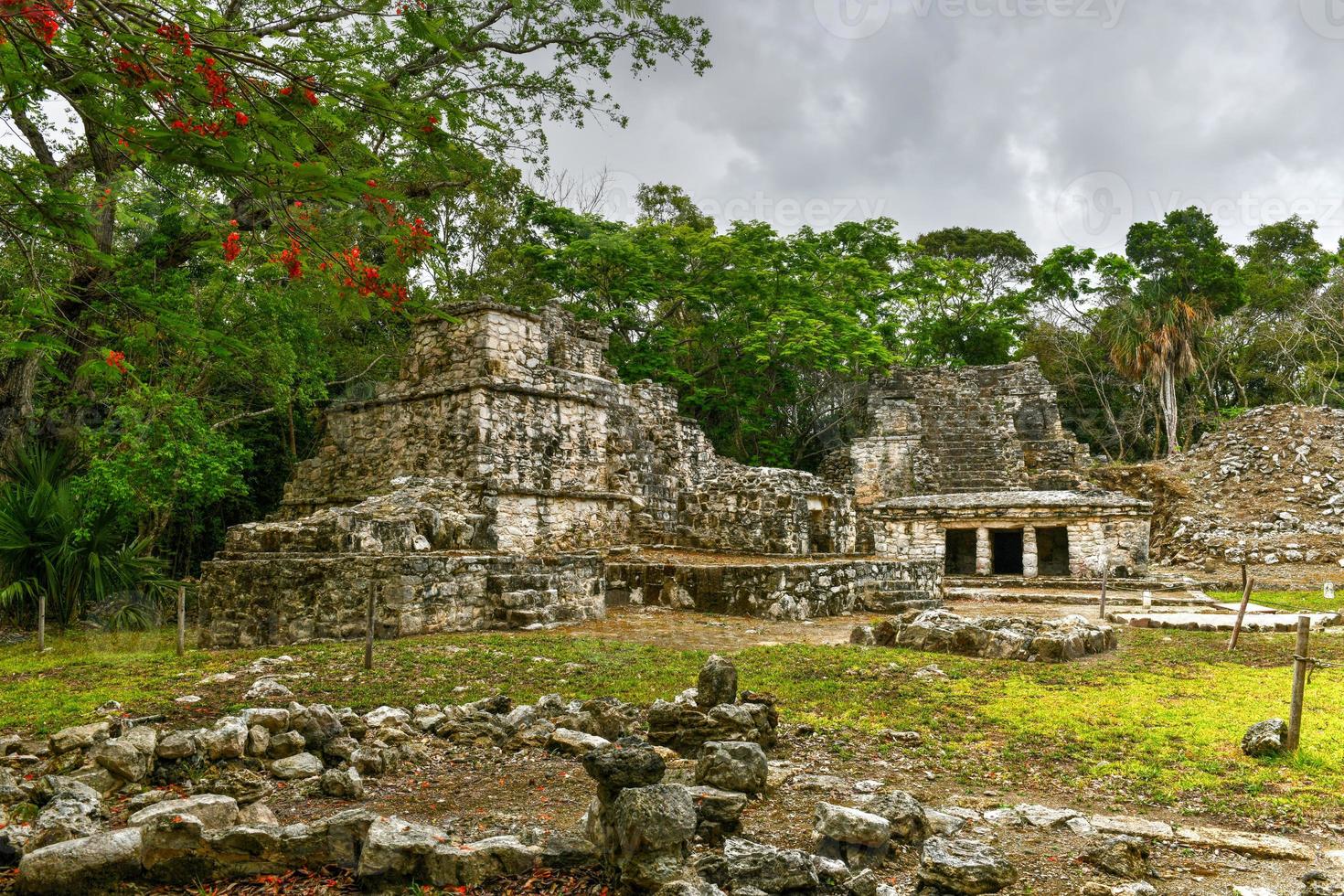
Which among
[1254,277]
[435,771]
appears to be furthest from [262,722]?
[1254,277]

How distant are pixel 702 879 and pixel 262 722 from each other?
2.60 metres

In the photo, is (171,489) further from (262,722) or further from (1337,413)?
(1337,413)

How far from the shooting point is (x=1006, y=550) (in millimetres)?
19750

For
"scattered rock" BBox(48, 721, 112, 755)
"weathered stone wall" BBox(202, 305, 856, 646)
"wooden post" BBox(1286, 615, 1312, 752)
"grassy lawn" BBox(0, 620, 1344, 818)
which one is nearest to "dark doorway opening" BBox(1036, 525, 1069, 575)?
"weathered stone wall" BBox(202, 305, 856, 646)

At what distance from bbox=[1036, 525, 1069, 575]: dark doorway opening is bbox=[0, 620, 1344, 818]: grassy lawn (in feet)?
32.6

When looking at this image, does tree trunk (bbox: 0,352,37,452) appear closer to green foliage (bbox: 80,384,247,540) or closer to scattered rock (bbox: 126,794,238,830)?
green foliage (bbox: 80,384,247,540)

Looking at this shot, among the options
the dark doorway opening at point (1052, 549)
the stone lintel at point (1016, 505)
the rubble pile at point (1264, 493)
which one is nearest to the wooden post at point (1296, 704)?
the stone lintel at point (1016, 505)

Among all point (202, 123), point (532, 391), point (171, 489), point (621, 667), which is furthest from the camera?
point (532, 391)

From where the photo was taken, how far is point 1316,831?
3314 millimetres

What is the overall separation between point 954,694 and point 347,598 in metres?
5.49

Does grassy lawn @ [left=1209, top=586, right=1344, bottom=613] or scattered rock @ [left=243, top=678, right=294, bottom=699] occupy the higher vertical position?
scattered rock @ [left=243, top=678, right=294, bottom=699]

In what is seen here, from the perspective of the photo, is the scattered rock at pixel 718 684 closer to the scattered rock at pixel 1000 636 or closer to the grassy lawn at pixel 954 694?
the grassy lawn at pixel 954 694

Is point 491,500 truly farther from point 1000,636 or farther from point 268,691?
point 1000,636

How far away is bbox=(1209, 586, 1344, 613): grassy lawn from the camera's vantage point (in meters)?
11.7
